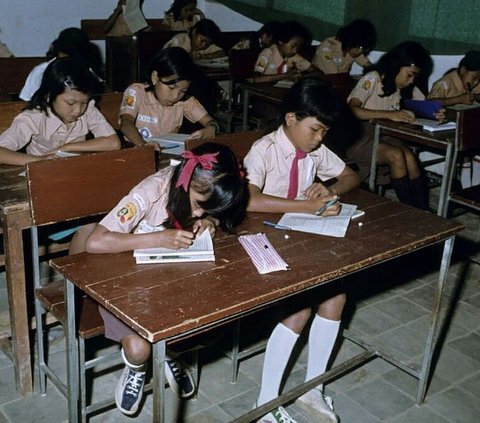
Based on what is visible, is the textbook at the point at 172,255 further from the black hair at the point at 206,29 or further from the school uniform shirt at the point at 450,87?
the black hair at the point at 206,29

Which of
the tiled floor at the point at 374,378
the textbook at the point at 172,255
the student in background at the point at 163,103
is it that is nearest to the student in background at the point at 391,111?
the tiled floor at the point at 374,378

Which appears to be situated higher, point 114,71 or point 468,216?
point 114,71

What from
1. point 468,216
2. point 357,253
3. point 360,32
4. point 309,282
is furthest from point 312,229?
point 360,32

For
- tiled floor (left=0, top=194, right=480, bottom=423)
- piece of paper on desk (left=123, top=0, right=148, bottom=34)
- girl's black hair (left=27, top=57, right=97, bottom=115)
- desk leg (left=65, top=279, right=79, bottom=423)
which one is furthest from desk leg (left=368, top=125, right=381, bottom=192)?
piece of paper on desk (left=123, top=0, right=148, bottom=34)

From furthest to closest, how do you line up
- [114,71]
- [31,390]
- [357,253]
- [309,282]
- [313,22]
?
1. [114,71]
2. [313,22]
3. [31,390]
4. [357,253]
5. [309,282]

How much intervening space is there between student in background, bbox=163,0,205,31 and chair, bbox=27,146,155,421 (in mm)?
5359

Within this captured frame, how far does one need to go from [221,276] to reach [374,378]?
3.86ft

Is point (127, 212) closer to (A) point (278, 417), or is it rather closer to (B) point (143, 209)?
(B) point (143, 209)

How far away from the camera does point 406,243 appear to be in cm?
196

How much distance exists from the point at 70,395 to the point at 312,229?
2.91 feet

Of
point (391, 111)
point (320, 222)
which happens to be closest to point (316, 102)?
point (320, 222)

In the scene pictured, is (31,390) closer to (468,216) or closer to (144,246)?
(144,246)

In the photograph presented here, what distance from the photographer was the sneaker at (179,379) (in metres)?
2.29

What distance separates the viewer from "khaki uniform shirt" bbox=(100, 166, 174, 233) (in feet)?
5.96
